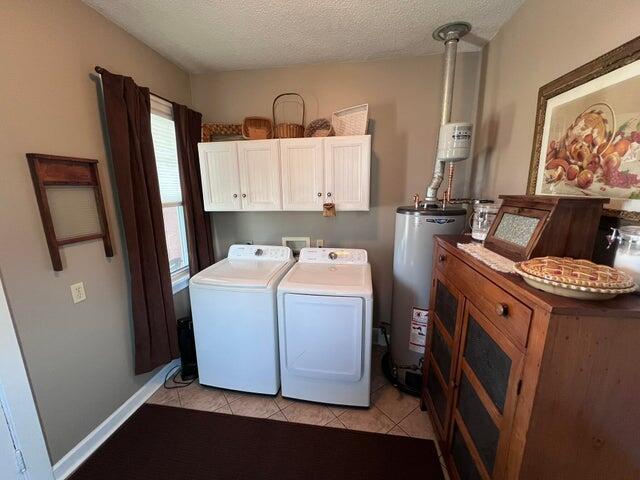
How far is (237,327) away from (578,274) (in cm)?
184

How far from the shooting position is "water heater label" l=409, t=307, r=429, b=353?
1.92m

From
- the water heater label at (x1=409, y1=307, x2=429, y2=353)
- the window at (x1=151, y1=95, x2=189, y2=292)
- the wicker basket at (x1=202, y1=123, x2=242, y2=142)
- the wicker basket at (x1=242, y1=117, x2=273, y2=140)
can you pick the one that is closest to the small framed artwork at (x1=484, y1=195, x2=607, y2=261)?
the water heater label at (x1=409, y1=307, x2=429, y2=353)

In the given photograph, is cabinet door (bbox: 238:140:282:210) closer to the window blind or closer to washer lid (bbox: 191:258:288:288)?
washer lid (bbox: 191:258:288:288)

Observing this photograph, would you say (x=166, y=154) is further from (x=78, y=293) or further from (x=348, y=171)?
(x=348, y=171)

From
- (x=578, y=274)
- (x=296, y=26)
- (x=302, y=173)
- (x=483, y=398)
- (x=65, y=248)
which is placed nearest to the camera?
(x=578, y=274)

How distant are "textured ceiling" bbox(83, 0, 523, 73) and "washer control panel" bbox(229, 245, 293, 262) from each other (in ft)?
5.31

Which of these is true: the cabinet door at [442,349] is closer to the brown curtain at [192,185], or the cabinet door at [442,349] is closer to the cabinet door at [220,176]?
the cabinet door at [220,176]

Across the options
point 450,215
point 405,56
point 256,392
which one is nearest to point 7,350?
point 256,392

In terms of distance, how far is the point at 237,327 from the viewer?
1863 millimetres

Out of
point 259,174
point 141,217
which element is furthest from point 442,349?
point 141,217

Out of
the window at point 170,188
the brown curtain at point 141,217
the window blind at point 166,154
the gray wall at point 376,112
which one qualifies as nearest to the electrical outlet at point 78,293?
the brown curtain at point 141,217

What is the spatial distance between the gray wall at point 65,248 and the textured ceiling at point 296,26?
293 millimetres

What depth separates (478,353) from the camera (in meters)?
1.07

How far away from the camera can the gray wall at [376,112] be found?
7.12 ft
